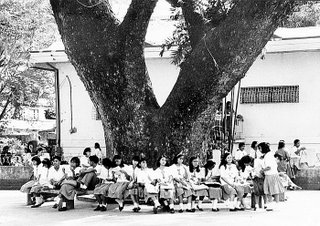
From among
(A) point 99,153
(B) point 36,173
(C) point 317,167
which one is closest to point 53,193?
(B) point 36,173

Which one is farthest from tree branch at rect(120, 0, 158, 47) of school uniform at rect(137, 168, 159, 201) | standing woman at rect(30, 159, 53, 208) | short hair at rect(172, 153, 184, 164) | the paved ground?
the paved ground

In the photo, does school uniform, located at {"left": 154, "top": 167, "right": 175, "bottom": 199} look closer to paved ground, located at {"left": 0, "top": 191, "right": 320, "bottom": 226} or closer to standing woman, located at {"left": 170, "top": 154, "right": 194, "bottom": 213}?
standing woman, located at {"left": 170, "top": 154, "right": 194, "bottom": 213}

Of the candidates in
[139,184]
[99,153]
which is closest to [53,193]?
[139,184]

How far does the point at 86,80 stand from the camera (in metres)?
14.2

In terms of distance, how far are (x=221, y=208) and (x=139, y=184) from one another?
192 cm

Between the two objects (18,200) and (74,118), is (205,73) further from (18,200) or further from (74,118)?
(74,118)

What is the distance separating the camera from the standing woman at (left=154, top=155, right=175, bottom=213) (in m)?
13.4

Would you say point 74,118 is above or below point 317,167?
above

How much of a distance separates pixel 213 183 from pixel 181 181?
752 millimetres

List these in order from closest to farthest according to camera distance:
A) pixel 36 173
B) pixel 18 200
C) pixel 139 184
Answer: pixel 139 184 < pixel 36 173 < pixel 18 200

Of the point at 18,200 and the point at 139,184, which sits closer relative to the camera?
the point at 139,184

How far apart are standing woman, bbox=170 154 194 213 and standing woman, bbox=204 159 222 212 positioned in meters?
0.48

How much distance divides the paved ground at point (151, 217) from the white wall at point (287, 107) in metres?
5.66

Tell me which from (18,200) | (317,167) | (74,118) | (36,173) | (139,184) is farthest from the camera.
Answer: (74,118)
